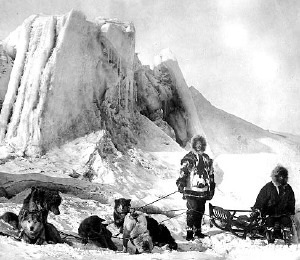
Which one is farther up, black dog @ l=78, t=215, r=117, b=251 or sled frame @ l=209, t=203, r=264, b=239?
sled frame @ l=209, t=203, r=264, b=239

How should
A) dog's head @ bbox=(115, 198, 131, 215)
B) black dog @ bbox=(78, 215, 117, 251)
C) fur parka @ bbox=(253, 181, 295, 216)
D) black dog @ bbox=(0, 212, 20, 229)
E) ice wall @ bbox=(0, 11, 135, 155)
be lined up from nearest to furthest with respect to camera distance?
Answer: black dog @ bbox=(0, 212, 20, 229) → black dog @ bbox=(78, 215, 117, 251) → dog's head @ bbox=(115, 198, 131, 215) → fur parka @ bbox=(253, 181, 295, 216) → ice wall @ bbox=(0, 11, 135, 155)

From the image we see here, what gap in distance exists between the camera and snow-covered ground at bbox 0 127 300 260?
3.22 meters

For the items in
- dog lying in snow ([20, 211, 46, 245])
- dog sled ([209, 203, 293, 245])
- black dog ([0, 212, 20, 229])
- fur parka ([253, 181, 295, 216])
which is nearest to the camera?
dog lying in snow ([20, 211, 46, 245])

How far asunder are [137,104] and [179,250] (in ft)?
15.0

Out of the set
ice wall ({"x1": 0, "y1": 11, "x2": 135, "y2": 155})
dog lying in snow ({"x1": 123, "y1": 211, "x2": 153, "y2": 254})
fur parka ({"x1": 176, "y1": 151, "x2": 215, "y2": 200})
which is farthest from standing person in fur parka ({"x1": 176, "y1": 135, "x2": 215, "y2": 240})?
ice wall ({"x1": 0, "y1": 11, "x2": 135, "y2": 155})

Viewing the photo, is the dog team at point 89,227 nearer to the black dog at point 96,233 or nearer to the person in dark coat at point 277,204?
the black dog at point 96,233

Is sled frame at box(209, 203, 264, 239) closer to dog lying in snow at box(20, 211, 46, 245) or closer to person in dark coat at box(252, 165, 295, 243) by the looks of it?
person in dark coat at box(252, 165, 295, 243)

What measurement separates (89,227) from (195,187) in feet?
3.84

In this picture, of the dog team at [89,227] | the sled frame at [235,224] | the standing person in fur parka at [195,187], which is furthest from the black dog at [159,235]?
the sled frame at [235,224]

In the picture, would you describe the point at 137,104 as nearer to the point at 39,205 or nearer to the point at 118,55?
the point at 118,55

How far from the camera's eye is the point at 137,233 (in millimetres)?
3428

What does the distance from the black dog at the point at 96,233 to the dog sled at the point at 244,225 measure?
3.59 feet

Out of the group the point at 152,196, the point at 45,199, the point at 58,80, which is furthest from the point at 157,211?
the point at 58,80

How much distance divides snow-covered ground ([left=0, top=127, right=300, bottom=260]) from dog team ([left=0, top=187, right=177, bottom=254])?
10 centimetres
